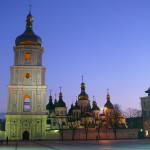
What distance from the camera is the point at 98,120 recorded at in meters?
64.3

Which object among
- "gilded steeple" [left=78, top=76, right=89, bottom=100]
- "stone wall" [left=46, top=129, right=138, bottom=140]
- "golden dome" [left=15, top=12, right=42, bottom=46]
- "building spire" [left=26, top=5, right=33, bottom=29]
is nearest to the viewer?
"stone wall" [left=46, top=129, right=138, bottom=140]

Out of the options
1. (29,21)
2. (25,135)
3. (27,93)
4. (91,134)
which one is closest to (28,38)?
(29,21)

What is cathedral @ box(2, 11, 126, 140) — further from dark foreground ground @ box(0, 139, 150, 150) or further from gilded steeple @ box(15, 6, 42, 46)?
dark foreground ground @ box(0, 139, 150, 150)

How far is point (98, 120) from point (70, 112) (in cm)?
770

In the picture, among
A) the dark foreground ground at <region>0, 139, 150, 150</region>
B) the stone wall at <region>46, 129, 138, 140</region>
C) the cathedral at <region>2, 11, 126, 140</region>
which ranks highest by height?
the cathedral at <region>2, 11, 126, 140</region>

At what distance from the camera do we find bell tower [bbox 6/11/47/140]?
48156 mm

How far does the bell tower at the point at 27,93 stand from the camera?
48.2 m

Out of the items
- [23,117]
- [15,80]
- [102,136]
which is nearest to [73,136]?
[102,136]

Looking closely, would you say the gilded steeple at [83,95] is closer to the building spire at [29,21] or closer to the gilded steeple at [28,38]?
the gilded steeple at [28,38]

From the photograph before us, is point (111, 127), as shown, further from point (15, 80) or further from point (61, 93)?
point (15, 80)

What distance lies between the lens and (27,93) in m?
49.8

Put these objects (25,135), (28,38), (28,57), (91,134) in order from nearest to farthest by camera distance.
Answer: (25,135) → (28,57) → (28,38) → (91,134)

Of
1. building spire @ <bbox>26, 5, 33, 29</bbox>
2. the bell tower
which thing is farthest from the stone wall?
building spire @ <bbox>26, 5, 33, 29</bbox>

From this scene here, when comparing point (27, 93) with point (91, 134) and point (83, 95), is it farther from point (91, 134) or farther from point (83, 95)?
point (83, 95)
